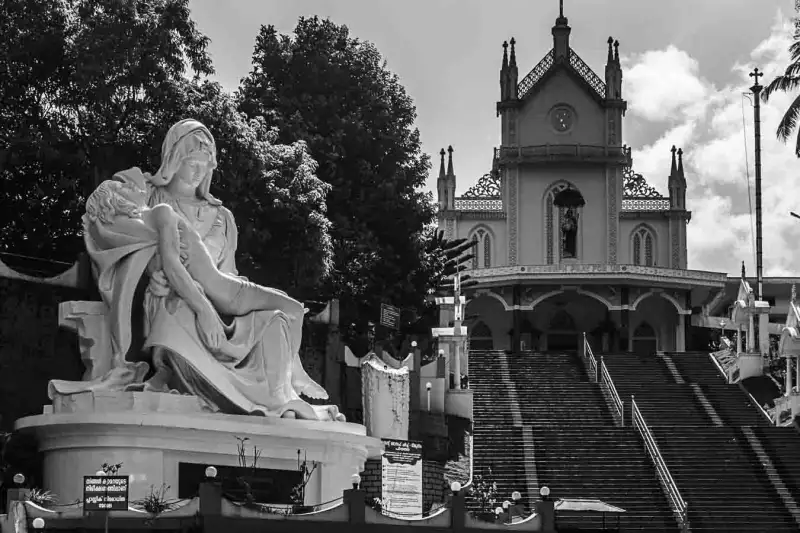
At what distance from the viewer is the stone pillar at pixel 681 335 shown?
5675cm

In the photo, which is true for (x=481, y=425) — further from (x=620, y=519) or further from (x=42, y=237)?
(x=42, y=237)

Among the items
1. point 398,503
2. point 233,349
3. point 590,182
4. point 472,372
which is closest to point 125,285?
point 233,349

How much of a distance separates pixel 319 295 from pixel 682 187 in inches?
1299

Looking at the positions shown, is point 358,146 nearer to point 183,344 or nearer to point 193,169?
point 193,169

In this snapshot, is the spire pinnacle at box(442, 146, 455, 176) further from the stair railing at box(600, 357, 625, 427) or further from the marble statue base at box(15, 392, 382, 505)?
the marble statue base at box(15, 392, 382, 505)

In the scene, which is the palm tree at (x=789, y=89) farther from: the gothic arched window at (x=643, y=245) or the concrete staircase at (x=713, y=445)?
the gothic arched window at (x=643, y=245)

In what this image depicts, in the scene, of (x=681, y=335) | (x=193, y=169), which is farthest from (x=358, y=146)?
(x=681, y=335)

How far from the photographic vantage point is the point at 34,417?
19172mm

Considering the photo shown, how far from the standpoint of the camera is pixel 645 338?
5897 cm

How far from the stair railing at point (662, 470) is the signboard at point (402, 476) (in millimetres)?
8422

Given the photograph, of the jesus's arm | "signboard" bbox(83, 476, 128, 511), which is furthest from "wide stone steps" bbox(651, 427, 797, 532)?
"signboard" bbox(83, 476, 128, 511)

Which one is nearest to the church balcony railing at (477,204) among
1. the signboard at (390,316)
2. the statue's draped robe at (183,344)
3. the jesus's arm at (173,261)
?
the signboard at (390,316)

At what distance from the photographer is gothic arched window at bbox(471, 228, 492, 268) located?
61.7 meters

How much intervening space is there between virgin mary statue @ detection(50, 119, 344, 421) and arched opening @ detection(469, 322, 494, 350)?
38.2 metres
